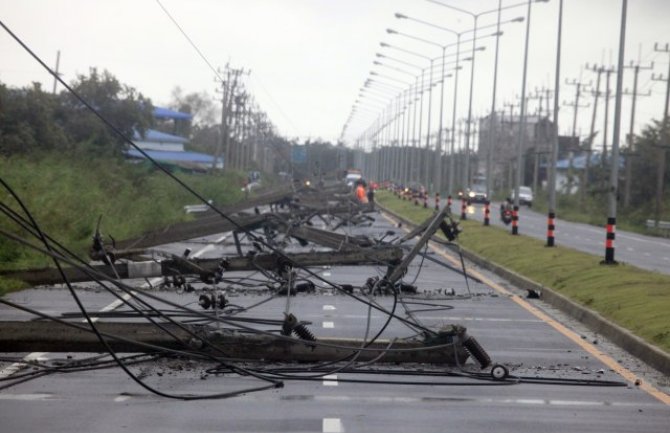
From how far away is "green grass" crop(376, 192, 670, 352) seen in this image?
55.3 feet

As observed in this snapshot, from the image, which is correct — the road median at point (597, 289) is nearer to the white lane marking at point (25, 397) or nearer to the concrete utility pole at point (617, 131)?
the concrete utility pole at point (617, 131)

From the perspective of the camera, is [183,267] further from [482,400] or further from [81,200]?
[81,200]

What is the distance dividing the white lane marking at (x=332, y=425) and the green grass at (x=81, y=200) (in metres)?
10.9

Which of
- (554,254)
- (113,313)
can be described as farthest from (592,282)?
(113,313)

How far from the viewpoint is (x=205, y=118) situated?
7805 inches

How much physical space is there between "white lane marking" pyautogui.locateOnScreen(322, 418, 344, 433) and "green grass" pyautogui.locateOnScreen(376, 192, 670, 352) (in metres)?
5.84

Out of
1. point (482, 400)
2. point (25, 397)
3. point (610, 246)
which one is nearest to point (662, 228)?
point (610, 246)

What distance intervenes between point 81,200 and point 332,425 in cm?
2607

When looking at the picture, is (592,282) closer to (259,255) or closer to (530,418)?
(259,255)

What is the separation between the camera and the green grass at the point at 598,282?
1686cm

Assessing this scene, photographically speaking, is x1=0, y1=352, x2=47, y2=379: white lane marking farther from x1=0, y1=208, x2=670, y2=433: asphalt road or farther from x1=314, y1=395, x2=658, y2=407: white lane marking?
x1=314, y1=395, x2=658, y2=407: white lane marking

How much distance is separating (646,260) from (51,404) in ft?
95.9

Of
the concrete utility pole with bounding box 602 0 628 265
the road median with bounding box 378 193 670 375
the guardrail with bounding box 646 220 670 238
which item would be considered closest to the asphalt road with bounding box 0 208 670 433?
the road median with bounding box 378 193 670 375

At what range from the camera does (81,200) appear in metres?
34.8
